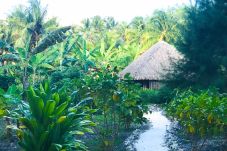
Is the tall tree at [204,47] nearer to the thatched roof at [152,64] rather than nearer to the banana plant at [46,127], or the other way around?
the banana plant at [46,127]

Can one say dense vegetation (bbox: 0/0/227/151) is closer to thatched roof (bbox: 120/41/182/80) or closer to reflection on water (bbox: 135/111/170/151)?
reflection on water (bbox: 135/111/170/151)

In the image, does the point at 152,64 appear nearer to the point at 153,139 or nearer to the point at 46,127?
the point at 153,139

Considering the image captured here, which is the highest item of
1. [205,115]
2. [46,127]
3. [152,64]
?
[152,64]

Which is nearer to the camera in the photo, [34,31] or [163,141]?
[163,141]

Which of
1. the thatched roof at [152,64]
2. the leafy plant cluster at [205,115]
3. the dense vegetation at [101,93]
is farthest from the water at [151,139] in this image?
the thatched roof at [152,64]

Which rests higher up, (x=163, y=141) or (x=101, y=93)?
(x=101, y=93)

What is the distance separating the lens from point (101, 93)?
6.90 metres

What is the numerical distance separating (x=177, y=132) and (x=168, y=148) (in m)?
2.13

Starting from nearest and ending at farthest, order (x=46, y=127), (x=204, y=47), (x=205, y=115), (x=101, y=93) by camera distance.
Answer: (x=46, y=127) < (x=205, y=115) < (x=101, y=93) < (x=204, y=47)

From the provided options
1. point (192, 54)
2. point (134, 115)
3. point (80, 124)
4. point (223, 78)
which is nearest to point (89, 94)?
point (80, 124)

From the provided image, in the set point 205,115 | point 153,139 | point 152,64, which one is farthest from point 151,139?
point 152,64

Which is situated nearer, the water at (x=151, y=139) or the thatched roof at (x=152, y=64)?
the water at (x=151, y=139)

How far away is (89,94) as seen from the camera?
23.6 feet

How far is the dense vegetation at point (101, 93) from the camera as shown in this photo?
17.7ft
